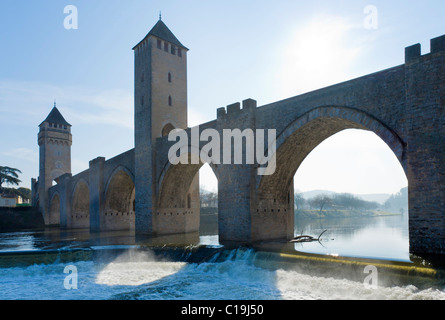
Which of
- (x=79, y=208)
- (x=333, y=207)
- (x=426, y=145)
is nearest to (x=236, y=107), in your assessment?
(x=426, y=145)

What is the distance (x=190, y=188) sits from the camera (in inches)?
866

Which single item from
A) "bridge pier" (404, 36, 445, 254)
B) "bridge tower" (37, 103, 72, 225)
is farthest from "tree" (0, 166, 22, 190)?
"bridge pier" (404, 36, 445, 254)

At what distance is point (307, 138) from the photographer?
13.7 m

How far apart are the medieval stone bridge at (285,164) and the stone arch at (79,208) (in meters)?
5.43

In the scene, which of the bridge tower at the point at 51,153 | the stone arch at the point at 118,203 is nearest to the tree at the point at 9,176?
the bridge tower at the point at 51,153

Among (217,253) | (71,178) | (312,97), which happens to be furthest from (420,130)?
(71,178)

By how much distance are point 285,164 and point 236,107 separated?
3394mm

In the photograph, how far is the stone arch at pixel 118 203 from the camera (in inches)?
993

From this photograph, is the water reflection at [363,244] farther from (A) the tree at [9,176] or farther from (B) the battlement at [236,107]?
(A) the tree at [9,176]

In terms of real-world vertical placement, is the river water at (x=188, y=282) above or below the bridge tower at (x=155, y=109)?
below

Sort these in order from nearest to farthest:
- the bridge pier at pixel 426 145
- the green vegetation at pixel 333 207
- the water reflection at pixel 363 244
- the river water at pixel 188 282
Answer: the river water at pixel 188 282 → the bridge pier at pixel 426 145 → the water reflection at pixel 363 244 → the green vegetation at pixel 333 207

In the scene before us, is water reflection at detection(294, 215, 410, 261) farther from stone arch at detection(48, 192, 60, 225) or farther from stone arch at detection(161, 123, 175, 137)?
stone arch at detection(48, 192, 60, 225)

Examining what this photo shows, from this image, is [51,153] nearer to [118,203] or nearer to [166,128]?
[118,203]
